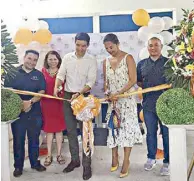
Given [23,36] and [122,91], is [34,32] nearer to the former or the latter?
[23,36]

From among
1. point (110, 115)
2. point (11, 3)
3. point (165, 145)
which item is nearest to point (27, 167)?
point (110, 115)

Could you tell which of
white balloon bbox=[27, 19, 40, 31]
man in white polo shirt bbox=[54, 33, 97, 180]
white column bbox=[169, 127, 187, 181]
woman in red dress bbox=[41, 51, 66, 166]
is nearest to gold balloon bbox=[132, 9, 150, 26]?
man in white polo shirt bbox=[54, 33, 97, 180]

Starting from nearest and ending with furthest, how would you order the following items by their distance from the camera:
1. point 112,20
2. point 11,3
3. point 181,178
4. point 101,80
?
point 181,178
point 11,3
point 101,80
point 112,20

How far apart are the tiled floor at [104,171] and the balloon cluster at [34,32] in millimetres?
1227

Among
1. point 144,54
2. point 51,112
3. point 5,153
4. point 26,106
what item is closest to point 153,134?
point 144,54

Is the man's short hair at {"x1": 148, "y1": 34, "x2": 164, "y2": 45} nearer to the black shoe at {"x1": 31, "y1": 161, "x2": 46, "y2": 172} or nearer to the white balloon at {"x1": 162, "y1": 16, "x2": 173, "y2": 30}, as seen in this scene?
the white balloon at {"x1": 162, "y1": 16, "x2": 173, "y2": 30}

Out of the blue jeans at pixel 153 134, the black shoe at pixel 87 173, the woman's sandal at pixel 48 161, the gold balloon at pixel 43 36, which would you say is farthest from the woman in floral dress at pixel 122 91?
the gold balloon at pixel 43 36

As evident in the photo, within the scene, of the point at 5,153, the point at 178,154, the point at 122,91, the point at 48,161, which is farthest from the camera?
the point at 48,161

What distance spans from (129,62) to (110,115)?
518 mm

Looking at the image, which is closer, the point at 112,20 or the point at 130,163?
the point at 130,163

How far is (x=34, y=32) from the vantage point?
12.0 feet

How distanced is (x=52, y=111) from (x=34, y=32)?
0.88 metres

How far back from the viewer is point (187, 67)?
261 centimetres

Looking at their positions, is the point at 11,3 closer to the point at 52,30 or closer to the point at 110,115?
the point at 52,30
